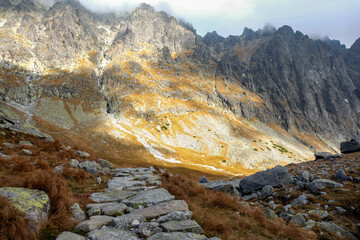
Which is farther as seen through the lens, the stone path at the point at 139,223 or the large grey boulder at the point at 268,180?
the large grey boulder at the point at 268,180

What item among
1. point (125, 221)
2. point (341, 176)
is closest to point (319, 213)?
point (341, 176)

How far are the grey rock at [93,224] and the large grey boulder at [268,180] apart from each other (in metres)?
12.7

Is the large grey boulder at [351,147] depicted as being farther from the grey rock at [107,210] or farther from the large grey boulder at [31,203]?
the large grey boulder at [31,203]

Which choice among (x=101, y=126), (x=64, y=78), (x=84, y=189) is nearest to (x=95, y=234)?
(x=84, y=189)

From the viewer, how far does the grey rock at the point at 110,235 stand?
450 cm

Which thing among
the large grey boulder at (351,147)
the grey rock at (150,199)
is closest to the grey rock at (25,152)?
the grey rock at (150,199)

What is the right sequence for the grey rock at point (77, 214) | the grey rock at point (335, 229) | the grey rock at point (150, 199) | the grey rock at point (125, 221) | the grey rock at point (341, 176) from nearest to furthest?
the grey rock at point (125, 221) → the grey rock at point (77, 214) → the grey rock at point (150, 199) → the grey rock at point (335, 229) → the grey rock at point (341, 176)

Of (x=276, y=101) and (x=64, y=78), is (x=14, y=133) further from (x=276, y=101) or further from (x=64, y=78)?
(x=276, y=101)

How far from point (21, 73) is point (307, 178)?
152 meters

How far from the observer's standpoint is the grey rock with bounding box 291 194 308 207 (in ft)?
36.0

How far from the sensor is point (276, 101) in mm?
186250

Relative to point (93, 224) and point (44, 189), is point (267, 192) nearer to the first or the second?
point (93, 224)

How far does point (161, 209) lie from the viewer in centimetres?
681

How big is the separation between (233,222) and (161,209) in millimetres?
2696
